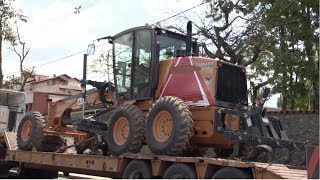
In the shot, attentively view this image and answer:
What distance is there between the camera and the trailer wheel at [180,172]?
8336 millimetres

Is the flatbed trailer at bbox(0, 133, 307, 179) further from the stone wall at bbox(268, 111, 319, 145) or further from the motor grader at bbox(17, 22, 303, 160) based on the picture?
the stone wall at bbox(268, 111, 319, 145)

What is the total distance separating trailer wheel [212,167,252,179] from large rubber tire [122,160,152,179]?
1876 mm

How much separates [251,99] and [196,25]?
1550 centimetres

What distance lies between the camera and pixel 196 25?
25953 millimetres

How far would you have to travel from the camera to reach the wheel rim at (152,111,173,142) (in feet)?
30.3

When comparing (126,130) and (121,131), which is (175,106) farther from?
(121,131)

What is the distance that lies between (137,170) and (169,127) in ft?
3.93

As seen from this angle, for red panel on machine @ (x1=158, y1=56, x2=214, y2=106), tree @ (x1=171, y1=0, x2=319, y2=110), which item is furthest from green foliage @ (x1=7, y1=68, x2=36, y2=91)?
red panel on machine @ (x1=158, y1=56, x2=214, y2=106)

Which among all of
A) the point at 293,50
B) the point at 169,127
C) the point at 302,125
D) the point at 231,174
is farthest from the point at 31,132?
the point at 293,50

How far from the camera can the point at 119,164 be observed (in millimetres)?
9898

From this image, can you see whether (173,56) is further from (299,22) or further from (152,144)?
(299,22)

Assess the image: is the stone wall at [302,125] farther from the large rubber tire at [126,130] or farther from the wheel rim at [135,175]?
the wheel rim at [135,175]

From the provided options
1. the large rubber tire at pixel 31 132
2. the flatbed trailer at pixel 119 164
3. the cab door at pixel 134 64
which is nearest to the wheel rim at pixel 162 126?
the flatbed trailer at pixel 119 164

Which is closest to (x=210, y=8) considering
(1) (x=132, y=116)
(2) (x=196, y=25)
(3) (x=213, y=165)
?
(2) (x=196, y=25)
